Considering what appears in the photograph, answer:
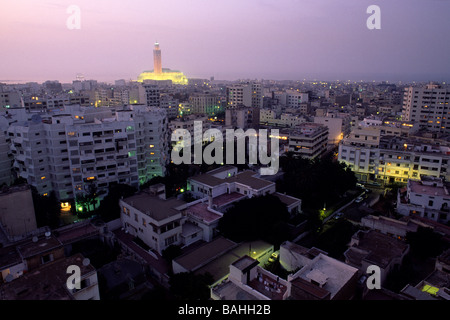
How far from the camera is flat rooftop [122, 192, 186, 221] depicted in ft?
47.8

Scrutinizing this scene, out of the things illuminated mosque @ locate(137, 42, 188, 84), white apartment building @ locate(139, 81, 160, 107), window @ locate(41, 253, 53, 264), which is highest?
illuminated mosque @ locate(137, 42, 188, 84)

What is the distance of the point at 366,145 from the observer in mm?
24797

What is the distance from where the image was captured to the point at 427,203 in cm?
1731

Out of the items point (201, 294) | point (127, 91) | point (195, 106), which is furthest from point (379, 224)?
point (127, 91)

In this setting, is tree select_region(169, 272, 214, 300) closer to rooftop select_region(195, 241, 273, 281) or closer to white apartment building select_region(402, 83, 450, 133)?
rooftop select_region(195, 241, 273, 281)

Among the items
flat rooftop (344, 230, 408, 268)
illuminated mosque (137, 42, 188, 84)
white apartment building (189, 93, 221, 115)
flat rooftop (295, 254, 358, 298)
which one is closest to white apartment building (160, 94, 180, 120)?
white apartment building (189, 93, 221, 115)

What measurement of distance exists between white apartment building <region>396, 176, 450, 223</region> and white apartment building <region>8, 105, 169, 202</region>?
16573 mm

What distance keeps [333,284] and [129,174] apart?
50.3 feet

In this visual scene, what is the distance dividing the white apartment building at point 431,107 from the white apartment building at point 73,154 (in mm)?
33388

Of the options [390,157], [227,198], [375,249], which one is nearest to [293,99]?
[390,157]

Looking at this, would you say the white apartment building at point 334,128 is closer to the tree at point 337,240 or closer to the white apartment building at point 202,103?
the tree at point 337,240

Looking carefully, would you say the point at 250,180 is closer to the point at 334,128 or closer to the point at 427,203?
the point at 427,203

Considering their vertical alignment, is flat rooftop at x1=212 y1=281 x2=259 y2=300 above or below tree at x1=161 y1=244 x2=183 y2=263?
above
